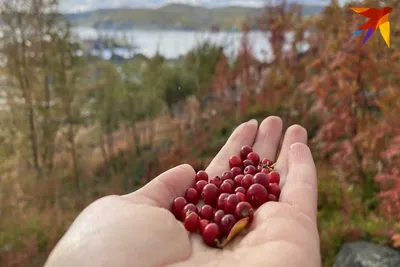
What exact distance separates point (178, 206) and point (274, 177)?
0.45 feet

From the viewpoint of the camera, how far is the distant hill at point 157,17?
972 millimetres

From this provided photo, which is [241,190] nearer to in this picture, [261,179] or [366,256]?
[261,179]

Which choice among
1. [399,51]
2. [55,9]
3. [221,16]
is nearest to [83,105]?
[55,9]

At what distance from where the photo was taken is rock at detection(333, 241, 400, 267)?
847mm

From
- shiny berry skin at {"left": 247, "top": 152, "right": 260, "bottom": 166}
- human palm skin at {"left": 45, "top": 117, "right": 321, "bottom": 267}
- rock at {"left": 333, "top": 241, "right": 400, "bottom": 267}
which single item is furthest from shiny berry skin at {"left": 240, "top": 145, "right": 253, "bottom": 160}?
rock at {"left": 333, "top": 241, "right": 400, "bottom": 267}

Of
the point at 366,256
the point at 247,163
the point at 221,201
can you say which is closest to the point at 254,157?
the point at 247,163

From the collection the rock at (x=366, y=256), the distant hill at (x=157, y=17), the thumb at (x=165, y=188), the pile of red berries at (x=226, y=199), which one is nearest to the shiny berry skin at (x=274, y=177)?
the pile of red berries at (x=226, y=199)

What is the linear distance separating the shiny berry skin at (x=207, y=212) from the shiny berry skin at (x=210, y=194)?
0.8 inches

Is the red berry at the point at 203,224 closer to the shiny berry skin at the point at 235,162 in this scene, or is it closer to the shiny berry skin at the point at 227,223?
the shiny berry skin at the point at 227,223

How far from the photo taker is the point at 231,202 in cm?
54

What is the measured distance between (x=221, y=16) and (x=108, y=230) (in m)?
0.74

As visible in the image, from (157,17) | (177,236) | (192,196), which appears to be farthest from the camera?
(157,17)

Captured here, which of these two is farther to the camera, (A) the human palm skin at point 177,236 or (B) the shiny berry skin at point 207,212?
(B) the shiny berry skin at point 207,212

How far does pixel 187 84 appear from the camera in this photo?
1.07m
